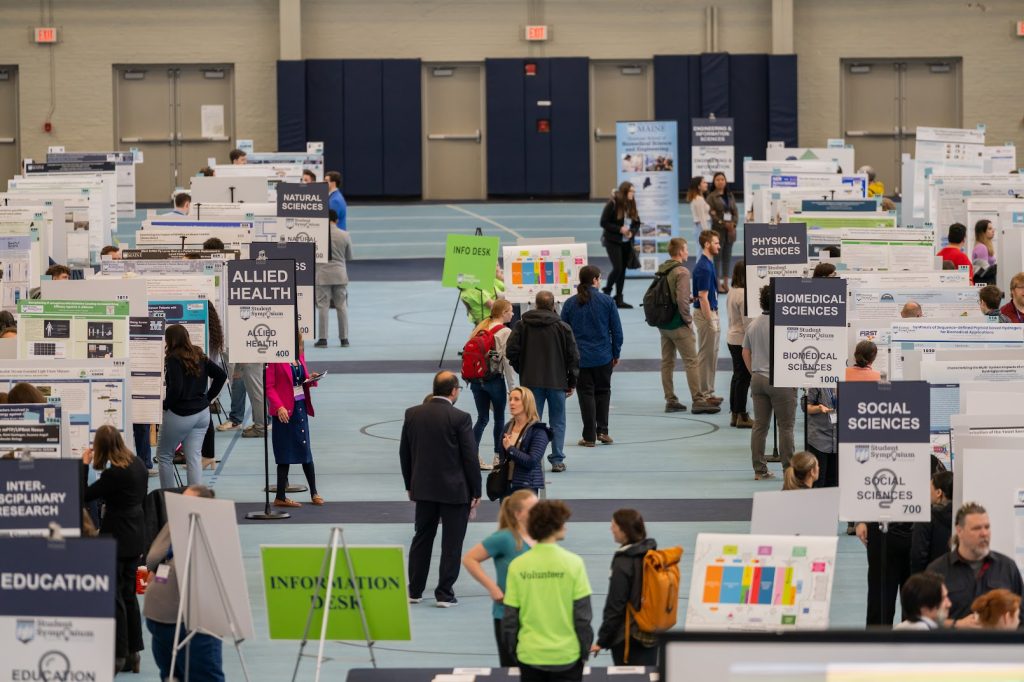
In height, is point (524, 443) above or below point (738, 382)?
above

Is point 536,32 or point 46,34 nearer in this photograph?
point 46,34

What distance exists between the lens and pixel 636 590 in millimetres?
8633

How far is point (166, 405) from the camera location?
13703 mm

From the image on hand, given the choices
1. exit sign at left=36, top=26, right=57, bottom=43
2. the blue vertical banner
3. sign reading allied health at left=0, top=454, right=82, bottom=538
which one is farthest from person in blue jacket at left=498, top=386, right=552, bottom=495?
exit sign at left=36, top=26, right=57, bottom=43

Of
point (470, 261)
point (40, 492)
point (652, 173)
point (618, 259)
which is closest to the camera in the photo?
point (40, 492)

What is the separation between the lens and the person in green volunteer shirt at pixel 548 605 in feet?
26.5

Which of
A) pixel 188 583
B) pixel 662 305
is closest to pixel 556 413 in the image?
pixel 662 305

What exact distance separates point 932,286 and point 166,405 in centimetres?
716

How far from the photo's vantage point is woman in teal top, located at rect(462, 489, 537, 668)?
9008 mm

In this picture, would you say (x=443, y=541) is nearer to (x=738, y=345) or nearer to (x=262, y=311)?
(x=262, y=311)

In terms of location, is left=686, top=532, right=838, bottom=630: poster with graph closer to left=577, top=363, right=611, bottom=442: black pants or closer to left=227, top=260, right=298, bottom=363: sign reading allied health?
left=227, top=260, right=298, bottom=363: sign reading allied health

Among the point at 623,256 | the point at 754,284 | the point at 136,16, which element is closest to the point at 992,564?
the point at 754,284

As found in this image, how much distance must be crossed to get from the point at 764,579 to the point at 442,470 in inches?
142

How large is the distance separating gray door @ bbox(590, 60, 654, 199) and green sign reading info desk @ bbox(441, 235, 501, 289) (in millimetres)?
20199
